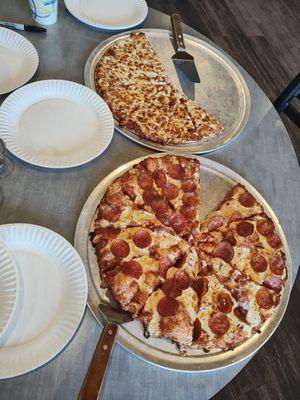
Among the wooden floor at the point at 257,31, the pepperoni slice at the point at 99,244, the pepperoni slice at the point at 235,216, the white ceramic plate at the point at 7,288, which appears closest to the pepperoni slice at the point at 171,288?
the pepperoni slice at the point at 99,244

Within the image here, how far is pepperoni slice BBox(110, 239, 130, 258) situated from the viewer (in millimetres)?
1176

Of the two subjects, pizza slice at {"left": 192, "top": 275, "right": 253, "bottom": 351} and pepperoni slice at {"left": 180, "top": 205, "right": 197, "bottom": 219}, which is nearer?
pizza slice at {"left": 192, "top": 275, "right": 253, "bottom": 351}

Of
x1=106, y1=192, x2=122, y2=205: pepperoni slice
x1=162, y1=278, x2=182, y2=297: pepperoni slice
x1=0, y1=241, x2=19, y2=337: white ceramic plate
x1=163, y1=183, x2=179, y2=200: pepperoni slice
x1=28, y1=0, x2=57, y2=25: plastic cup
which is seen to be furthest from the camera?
x1=28, y1=0, x2=57, y2=25: plastic cup

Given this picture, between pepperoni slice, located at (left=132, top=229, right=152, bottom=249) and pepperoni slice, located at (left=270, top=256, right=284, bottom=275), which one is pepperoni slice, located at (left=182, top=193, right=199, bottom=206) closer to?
pepperoni slice, located at (left=132, top=229, right=152, bottom=249)

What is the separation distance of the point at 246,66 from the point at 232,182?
94.2 inches

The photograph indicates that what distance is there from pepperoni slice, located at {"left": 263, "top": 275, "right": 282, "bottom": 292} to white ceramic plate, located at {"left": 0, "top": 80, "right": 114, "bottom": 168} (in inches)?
28.4

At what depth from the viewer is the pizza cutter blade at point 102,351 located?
0.95 metres

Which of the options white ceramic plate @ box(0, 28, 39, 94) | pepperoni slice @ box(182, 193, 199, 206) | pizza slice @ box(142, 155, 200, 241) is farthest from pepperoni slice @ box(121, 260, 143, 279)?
white ceramic plate @ box(0, 28, 39, 94)

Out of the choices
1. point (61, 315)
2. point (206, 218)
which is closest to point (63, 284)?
point (61, 315)

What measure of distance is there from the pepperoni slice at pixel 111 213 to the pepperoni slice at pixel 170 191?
0.20 metres

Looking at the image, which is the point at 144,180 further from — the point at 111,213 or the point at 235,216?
the point at 235,216

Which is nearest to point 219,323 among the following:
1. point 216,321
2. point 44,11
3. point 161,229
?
point 216,321

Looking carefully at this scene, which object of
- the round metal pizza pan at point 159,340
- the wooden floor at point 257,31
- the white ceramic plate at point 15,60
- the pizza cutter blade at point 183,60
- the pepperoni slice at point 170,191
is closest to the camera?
the round metal pizza pan at point 159,340

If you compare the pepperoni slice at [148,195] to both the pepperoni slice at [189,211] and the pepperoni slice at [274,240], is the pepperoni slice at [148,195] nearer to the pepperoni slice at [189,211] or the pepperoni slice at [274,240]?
the pepperoni slice at [189,211]
